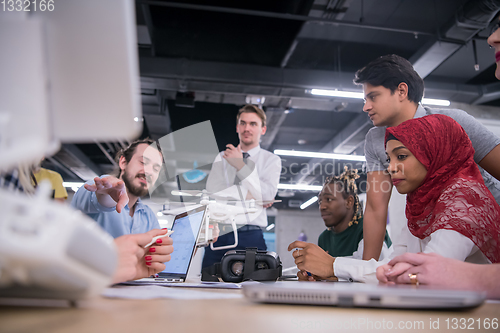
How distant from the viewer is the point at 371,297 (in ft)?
1.20

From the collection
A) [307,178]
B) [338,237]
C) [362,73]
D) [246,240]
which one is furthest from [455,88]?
[307,178]

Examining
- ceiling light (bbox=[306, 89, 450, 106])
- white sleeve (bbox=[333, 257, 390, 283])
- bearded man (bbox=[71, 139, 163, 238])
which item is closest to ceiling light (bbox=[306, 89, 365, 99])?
ceiling light (bbox=[306, 89, 450, 106])

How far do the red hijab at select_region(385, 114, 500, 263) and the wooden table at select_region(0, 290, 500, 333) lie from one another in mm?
504

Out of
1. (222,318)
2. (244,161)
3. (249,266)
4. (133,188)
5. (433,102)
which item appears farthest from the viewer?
(433,102)

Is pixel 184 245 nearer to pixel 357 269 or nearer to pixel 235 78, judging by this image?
pixel 357 269

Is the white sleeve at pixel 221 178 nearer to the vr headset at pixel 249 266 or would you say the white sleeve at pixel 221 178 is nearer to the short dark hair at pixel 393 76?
the vr headset at pixel 249 266

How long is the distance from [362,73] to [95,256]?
1574mm

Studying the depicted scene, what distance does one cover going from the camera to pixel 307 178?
31.5 ft

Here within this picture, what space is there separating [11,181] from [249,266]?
2.97ft

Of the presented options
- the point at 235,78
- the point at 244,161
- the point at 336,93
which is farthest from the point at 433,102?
the point at 244,161

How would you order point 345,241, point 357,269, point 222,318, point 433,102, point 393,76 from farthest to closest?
1. point 433,102
2. point 345,241
3. point 393,76
4. point 357,269
5. point 222,318

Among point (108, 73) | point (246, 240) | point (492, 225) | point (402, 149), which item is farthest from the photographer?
point (246, 240)

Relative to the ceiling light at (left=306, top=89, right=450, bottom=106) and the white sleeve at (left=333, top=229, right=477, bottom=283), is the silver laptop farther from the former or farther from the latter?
the ceiling light at (left=306, top=89, right=450, bottom=106)

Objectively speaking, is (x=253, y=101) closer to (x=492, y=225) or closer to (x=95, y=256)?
(x=492, y=225)
